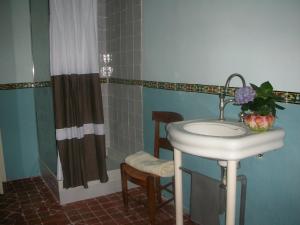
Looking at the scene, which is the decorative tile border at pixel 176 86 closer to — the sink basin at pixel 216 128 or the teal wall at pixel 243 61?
the teal wall at pixel 243 61

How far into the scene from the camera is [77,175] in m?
2.45

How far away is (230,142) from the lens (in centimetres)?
132

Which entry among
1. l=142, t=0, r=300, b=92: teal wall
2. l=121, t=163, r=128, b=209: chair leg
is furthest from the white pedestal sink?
l=121, t=163, r=128, b=209: chair leg

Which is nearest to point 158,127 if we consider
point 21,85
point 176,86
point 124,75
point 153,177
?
point 176,86

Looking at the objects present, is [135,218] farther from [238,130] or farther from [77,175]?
[238,130]

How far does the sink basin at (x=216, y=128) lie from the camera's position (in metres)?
1.62

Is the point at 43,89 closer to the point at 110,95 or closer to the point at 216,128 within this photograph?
the point at 110,95

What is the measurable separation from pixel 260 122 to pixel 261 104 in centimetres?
9

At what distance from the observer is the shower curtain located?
226 centimetres

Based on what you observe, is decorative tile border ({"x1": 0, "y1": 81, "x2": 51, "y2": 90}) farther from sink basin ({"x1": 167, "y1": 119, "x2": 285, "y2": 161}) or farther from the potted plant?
the potted plant

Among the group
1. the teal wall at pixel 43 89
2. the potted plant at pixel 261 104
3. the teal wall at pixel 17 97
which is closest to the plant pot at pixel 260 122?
the potted plant at pixel 261 104

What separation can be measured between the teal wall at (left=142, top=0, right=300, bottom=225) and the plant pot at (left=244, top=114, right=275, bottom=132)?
0.49ft

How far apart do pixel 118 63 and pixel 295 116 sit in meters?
2.03

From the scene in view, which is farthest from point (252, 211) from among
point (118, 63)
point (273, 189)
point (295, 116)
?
point (118, 63)
